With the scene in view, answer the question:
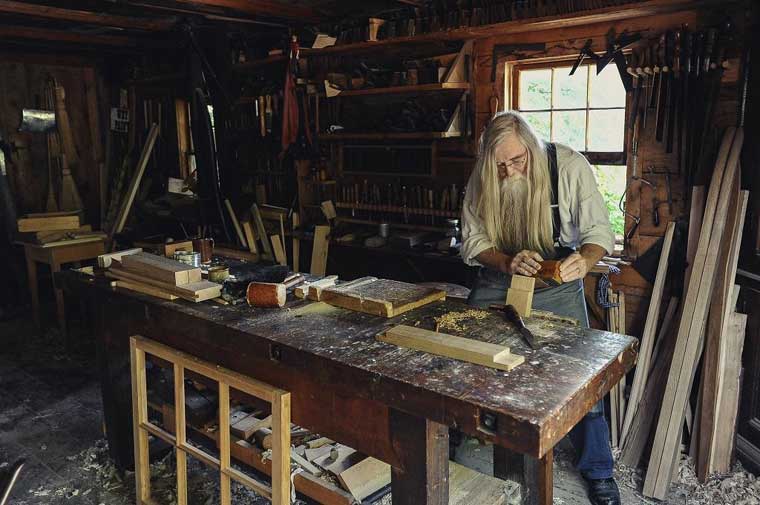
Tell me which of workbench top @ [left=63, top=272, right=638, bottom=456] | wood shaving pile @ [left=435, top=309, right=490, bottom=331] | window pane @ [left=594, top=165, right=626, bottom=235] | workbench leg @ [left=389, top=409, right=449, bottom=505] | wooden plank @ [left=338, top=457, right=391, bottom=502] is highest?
window pane @ [left=594, top=165, right=626, bottom=235]

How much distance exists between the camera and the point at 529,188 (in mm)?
2799

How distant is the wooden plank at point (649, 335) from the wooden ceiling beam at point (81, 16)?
14.3ft

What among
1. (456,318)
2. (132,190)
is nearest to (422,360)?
(456,318)

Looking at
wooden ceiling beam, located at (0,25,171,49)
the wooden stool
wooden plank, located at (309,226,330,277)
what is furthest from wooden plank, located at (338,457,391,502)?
wooden ceiling beam, located at (0,25,171,49)

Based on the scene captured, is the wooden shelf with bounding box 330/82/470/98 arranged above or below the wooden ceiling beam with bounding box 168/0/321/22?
below

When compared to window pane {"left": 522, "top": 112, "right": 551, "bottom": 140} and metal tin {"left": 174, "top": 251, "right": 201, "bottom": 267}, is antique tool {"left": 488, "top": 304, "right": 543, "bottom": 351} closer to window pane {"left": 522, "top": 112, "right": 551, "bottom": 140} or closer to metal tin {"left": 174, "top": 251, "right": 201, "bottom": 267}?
metal tin {"left": 174, "top": 251, "right": 201, "bottom": 267}

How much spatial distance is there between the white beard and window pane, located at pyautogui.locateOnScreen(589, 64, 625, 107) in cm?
145

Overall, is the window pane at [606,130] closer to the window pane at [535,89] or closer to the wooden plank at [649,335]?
the window pane at [535,89]

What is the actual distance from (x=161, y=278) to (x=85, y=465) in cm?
133

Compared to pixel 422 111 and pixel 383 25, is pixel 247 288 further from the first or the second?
pixel 383 25

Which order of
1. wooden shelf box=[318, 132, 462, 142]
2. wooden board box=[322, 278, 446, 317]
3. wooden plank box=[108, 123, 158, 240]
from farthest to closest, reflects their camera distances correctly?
1. wooden plank box=[108, 123, 158, 240]
2. wooden shelf box=[318, 132, 462, 142]
3. wooden board box=[322, 278, 446, 317]

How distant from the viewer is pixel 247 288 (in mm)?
2578

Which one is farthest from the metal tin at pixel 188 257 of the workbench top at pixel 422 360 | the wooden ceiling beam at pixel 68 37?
Result: the wooden ceiling beam at pixel 68 37

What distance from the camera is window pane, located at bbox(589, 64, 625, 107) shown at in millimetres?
3818
